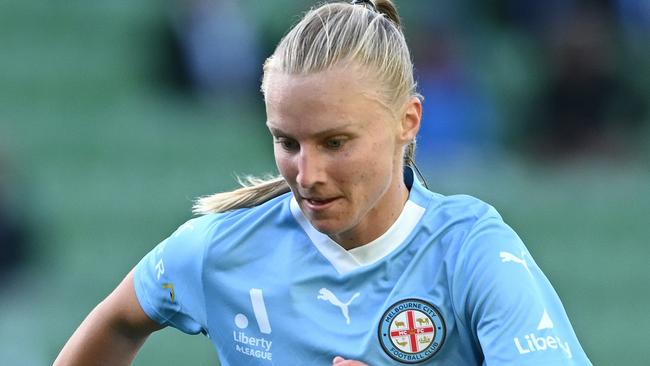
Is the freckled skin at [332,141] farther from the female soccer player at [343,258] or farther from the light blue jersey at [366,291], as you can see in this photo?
the light blue jersey at [366,291]

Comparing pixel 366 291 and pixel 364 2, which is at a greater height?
pixel 364 2

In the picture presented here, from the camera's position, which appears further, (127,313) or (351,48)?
(127,313)

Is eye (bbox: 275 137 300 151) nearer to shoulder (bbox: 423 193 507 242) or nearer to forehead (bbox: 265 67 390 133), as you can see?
forehead (bbox: 265 67 390 133)

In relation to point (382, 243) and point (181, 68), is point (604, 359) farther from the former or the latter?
point (382, 243)

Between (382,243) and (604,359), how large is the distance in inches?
217

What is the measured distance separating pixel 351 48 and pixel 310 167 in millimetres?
313

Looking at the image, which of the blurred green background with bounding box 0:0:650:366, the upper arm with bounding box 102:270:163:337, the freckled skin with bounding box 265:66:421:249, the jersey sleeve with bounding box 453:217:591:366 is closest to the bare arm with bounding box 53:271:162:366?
the upper arm with bounding box 102:270:163:337

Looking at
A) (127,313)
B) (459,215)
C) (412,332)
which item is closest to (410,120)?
(459,215)

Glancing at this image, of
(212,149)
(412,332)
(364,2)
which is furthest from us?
(212,149)

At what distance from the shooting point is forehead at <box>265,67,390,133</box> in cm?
330

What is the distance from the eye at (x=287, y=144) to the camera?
A: 3352 millimetres

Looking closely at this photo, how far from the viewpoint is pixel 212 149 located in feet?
32.5

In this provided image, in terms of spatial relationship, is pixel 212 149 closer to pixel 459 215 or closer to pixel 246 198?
pixel 246 198

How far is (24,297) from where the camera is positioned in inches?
335
